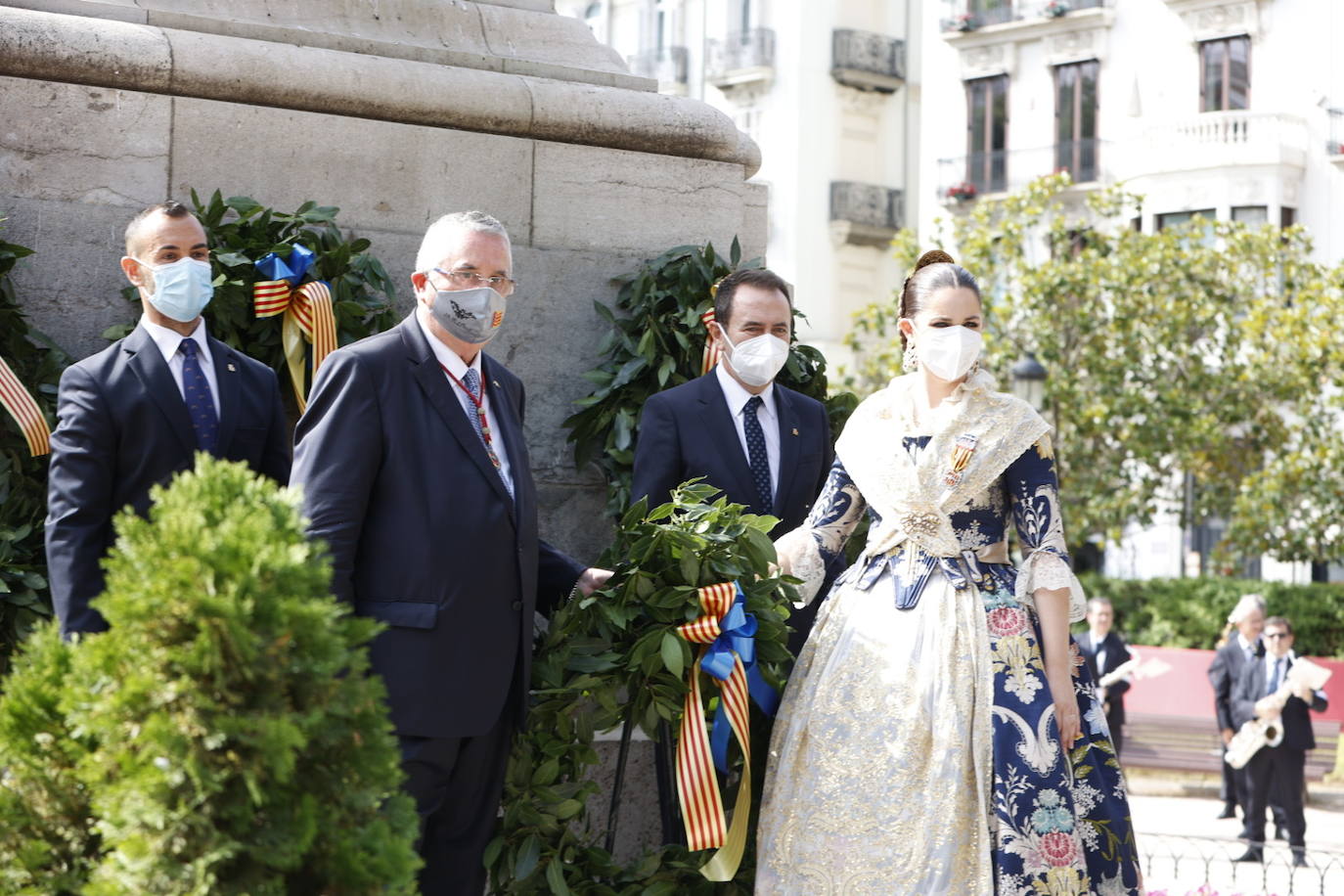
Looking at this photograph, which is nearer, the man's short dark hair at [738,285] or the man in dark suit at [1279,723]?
the man's short dark hair at [738,285]

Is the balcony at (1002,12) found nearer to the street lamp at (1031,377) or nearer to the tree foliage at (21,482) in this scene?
the street lamp at (1031,377)

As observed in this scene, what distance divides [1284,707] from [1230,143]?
19.7m

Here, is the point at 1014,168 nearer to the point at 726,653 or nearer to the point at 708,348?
the point at 708,348

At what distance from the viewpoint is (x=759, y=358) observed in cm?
560

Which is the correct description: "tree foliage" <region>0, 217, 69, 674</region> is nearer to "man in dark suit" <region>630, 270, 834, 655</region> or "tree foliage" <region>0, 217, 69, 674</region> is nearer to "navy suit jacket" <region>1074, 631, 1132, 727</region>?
Result: "man in dark suit" <region>630, 270, 834, 655</region>

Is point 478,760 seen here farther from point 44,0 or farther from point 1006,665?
point 44,0

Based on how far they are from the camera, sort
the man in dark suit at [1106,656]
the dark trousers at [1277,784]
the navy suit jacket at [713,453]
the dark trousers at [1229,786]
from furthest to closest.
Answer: the dark trousers at [1229,786] < the man in dark suit at [1106,656] < the dark trousers at [1277,784] < the navy suit jacket at [713,453]

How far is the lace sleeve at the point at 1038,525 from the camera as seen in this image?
4758 mm

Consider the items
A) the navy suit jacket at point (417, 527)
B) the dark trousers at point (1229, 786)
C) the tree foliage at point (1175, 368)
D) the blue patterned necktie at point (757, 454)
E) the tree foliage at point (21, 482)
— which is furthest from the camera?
the tree foliage at point (1175, 368)

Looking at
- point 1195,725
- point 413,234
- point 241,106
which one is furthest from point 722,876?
point 1195,725

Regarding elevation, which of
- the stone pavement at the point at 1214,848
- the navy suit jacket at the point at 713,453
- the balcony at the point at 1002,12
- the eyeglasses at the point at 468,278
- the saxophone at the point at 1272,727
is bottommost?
the stone pavement at the point at 1214,848

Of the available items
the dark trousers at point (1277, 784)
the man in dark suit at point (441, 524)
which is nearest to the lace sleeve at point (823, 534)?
the man in dark suit at point (441, 524)

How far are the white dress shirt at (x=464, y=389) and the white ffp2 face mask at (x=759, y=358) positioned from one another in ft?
4.25

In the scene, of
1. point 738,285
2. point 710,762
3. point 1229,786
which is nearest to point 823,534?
point 710,762
